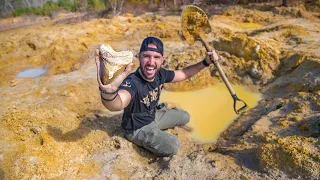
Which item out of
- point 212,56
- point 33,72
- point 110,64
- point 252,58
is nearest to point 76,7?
point 33,72

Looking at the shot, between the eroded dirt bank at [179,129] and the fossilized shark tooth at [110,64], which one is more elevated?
the fossilized shark tooth at [110,64]

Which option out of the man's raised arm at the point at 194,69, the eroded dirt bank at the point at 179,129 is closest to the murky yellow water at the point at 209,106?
the eroded dirt bank at the point at 179,129

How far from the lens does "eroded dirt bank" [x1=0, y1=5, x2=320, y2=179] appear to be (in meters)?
2.08

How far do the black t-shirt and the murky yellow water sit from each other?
98cm

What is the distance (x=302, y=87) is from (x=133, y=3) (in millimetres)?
12907

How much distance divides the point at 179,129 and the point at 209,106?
3.24ft

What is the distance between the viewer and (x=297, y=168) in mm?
1842

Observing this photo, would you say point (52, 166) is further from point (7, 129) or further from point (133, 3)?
point (133, 3)

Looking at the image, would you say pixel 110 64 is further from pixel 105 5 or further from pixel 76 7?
pixel 76 7

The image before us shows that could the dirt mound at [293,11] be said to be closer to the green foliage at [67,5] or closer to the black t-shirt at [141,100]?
the black t-shirt at [141,100]

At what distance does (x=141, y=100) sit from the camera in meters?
2.29

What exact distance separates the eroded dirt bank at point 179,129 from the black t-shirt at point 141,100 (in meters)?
0.30

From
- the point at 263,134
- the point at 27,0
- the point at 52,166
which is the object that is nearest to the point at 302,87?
the point at 263,134

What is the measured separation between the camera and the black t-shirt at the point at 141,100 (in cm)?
222
